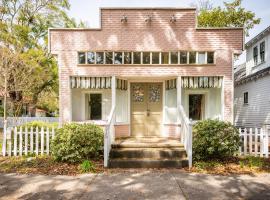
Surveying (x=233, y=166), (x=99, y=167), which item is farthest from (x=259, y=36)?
(x=99, y=167)

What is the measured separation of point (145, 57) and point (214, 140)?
4.71 m

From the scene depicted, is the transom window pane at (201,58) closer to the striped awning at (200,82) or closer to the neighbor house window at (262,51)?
the striped awning at (200,82)

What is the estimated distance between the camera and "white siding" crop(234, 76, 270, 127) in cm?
1352

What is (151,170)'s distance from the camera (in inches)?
288

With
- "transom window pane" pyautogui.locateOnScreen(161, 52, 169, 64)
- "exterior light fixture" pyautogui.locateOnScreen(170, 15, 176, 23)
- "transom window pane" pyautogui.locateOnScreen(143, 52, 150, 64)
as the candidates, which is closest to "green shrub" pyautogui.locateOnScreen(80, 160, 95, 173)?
"transom window pane" pyautogui.locateOnScreen(143, 52, 150, 64)

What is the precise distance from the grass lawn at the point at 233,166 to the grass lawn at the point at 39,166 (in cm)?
331

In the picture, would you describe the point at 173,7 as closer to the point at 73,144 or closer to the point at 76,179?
the point at 73,144

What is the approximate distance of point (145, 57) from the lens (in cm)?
1031

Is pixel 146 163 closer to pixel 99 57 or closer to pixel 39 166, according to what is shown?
pixel 39 166

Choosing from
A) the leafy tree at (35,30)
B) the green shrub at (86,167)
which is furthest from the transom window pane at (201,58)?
the leafy tree at (35,30)

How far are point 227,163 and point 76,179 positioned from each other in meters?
5.12

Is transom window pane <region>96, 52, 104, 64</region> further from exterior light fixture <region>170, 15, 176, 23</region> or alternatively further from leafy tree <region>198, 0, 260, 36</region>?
leafy tree <region>198, 0, 260, 36</region>

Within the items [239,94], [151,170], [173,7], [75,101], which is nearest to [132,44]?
[173,7]

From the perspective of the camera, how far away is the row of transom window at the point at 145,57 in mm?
10273
